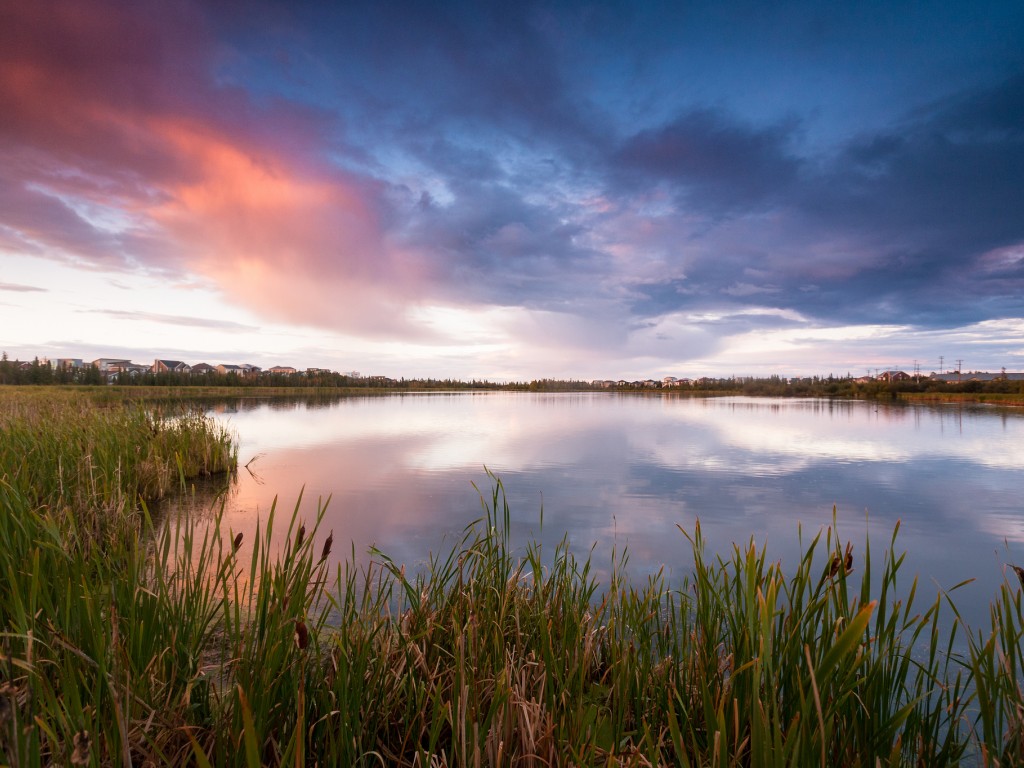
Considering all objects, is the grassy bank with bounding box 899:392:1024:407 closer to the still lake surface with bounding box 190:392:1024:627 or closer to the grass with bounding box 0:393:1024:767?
the still lake surface with bounding box 190:392:1024:627

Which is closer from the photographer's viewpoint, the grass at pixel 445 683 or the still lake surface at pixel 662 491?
the grass at pixel 445 683

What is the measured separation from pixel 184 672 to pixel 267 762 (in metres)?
0.57

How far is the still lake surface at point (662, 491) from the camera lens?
6.79 metres

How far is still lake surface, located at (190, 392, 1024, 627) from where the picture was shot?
6785 mm

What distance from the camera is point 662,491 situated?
413 inches

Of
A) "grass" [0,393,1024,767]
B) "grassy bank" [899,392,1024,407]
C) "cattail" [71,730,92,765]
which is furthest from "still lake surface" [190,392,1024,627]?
"grassy bank" [899,392,1024,407]

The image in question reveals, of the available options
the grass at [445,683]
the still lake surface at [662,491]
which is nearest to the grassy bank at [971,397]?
the still lake surface at [662,491]

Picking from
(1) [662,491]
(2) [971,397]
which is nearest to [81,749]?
(1) [662,491]

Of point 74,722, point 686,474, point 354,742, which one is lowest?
point 686,474

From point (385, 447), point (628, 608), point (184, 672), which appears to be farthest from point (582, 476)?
point (184, 672)

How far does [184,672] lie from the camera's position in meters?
2.24

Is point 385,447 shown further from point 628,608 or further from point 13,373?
point 13,373

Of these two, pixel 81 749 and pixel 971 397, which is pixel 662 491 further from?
pixel 971 397

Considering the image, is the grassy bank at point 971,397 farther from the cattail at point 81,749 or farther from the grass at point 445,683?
the cattail at point 81,749
